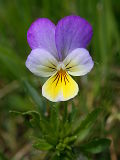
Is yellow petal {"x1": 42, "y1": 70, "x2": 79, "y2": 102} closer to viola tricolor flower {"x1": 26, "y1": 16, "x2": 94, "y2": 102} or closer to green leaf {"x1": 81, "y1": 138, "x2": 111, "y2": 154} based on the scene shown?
viola tricolor flower {"x1": 26, "y1": 16, "x2": 94, "y2": 102}

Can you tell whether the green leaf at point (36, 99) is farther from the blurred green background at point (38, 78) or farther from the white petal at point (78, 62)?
the white petal at point (78, 62)

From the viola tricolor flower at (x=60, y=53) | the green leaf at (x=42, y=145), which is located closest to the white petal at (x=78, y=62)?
the viola tricolor flower at (x=60, y=53)

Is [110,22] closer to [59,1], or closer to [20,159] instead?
[59,1]

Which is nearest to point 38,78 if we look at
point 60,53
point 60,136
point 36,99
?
point 36,99

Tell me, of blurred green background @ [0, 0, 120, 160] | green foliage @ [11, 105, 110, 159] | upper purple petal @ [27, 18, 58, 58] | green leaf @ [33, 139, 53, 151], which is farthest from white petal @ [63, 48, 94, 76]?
blurred green background @ [0, 0, 120, 160]

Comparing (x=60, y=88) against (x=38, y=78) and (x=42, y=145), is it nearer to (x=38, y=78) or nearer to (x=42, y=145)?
(x=42, y=145)

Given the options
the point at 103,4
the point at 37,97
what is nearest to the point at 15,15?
the point at 103,4

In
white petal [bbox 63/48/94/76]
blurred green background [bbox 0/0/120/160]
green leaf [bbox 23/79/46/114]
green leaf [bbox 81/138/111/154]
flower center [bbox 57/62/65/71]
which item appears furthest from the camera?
blurred green background [bbox 0/0/120/160]
